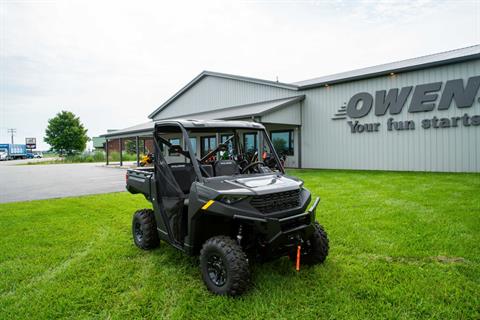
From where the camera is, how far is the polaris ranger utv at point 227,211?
115 inches

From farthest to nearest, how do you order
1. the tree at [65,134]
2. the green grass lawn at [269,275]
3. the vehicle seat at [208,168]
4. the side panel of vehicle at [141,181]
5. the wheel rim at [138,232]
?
the tree at [65,134], the wheel rim at [138,232], the side panel of vehicle at [141,181], the vehicle seat at [208,168], the green grass lawn at [269,275]

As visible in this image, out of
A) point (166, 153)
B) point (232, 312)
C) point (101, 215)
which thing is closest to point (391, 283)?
point (232, 312)

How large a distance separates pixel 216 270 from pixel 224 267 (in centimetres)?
19

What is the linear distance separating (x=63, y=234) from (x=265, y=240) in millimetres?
4104

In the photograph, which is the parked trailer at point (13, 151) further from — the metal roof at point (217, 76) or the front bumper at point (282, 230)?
the front bumper at point (282, 230)

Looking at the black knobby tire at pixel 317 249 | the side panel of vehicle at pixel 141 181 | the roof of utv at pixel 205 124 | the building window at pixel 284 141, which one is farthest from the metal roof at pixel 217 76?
the black knobby tire at pixel 317 249

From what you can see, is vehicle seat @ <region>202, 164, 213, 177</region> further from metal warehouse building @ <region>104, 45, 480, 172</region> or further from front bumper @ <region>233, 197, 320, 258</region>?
metal warehouse building @ <region>104, 45, 480, 172</region>

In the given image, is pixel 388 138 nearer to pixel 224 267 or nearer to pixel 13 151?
pixel 224 267

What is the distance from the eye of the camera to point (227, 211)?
114 inches

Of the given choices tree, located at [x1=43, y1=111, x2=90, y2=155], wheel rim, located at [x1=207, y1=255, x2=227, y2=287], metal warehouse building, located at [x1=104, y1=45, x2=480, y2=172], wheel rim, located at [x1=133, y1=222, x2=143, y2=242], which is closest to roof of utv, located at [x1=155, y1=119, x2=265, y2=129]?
wheel rim, located at [x1=207, y1=255, x2=227, y2=287]

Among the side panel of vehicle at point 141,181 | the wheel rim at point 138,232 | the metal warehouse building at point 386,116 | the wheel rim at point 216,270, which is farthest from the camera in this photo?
the metal warehouse building at point 386,116

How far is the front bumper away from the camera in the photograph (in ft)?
9.37

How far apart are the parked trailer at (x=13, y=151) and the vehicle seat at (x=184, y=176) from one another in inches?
2470

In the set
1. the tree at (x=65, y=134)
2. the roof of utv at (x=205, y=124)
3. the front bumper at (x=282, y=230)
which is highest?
the tree at (x=65, y=134)
